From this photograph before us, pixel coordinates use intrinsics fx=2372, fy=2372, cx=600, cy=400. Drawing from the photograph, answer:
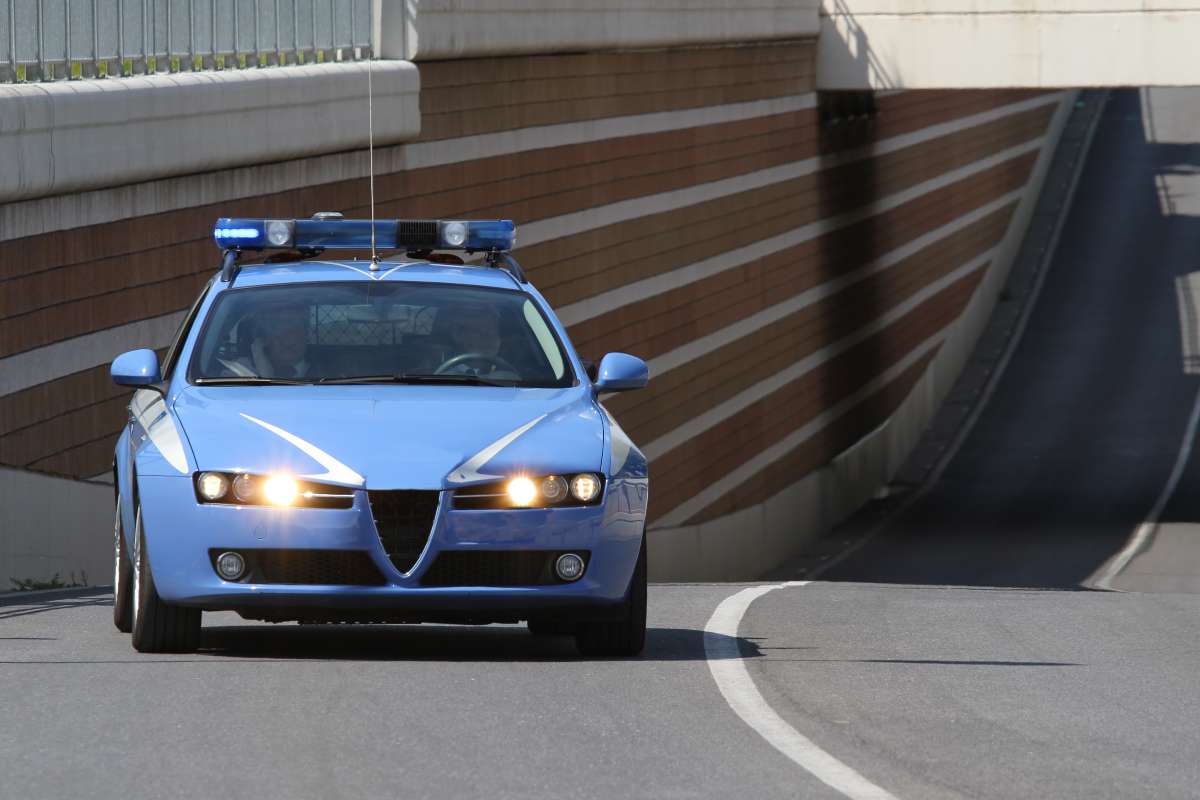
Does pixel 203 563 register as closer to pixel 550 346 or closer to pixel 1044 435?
Answer: pixel 550 346

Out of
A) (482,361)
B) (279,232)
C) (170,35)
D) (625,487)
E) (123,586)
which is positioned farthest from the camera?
(170,35)

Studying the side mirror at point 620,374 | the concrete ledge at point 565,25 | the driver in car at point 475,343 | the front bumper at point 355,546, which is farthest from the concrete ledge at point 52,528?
the concrete ledge at point 565,25

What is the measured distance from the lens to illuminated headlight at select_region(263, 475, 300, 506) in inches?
349

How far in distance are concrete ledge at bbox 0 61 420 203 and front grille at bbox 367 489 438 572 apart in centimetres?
697

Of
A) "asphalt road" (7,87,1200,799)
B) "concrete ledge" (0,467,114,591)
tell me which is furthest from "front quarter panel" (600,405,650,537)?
"concrete ledge" (0,467,114,591)

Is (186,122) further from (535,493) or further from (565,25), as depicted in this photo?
(535,493)

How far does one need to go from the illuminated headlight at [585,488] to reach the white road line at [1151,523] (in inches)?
874

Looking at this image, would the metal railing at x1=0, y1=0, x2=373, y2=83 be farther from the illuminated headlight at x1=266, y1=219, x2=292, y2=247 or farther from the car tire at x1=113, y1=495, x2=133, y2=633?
the car tire at x1=113, y1=495, x2=133, y2=633

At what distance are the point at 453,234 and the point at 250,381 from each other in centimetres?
155

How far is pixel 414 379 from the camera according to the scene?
392 inches

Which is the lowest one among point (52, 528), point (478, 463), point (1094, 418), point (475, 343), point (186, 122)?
point (1094, 418)

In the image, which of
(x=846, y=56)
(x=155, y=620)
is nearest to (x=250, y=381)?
(x=155, y=620)

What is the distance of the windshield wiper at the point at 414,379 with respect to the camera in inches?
392

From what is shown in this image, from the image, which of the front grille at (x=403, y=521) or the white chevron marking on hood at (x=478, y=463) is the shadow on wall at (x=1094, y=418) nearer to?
the white chevron marking on hood at (x=478, y=463)
